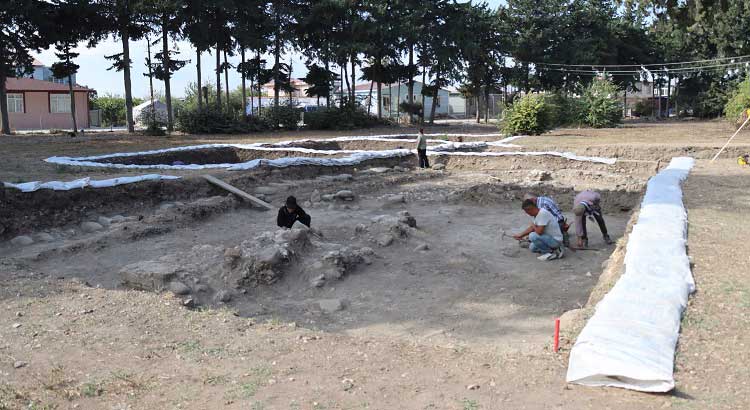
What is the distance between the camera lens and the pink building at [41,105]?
1505 inches

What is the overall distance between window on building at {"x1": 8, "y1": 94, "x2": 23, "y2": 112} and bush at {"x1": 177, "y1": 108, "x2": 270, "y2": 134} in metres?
15.1

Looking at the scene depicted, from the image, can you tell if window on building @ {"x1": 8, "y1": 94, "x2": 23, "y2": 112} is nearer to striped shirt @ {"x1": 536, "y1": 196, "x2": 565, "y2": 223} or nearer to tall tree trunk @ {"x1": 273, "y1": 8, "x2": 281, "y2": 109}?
tall tree trunk @ {"x1": 273, "y1": 8, "x2": 281, "y2": 109}

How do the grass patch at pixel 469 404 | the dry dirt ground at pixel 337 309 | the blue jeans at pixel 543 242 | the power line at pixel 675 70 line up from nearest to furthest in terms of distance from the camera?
the grass patch at pixel 469 404, the dry dirt ground at pixel 337 309, the blue jeans at pixel 543 242, the power line at pixel 675 70

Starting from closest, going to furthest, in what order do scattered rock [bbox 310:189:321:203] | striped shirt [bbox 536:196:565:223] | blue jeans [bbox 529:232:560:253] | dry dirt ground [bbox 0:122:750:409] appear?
1. dry dirt ground [bbox 0:122:750:409]
2. blue jeans [bbox 529:232:560:253]
3. striped shirt [bbox 536:196:565:223]
4. scattered rock [bbox 310:189:321:203]

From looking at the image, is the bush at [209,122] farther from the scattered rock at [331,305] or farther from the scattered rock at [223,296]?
the scattered rock at [331,305]

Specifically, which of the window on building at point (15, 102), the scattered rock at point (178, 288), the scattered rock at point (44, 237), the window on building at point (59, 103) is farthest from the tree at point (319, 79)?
the scattered rock at point (178, 288)

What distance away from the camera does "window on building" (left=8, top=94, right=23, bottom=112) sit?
1497 inches

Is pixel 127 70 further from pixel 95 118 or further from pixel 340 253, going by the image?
pixel 340 253

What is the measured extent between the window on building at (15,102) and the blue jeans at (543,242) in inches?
1494

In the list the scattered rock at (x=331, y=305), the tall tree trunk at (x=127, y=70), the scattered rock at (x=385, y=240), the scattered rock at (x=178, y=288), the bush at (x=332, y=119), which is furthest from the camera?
the bush at (x=332, y=119)

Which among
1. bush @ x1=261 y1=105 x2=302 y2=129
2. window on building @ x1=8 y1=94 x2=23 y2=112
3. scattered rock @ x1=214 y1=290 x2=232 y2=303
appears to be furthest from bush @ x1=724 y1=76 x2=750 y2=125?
window on building @ x1=8 y1=94 x2=23 y2=112

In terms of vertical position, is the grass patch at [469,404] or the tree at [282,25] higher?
the tree at [282,25]

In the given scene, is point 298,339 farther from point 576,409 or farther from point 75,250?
point 75,250

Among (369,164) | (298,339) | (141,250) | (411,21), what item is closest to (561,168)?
(369,164)
